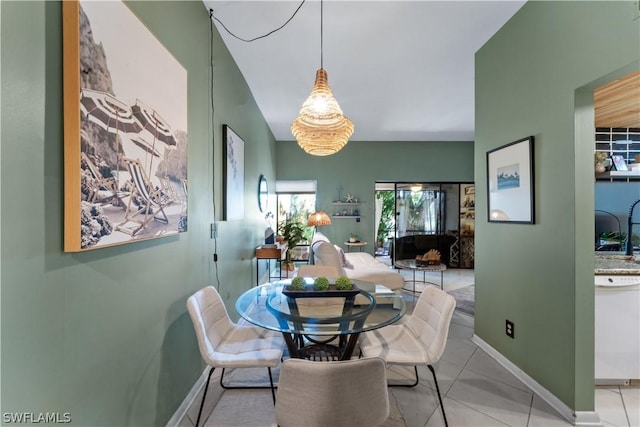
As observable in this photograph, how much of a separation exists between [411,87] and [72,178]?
357 cm

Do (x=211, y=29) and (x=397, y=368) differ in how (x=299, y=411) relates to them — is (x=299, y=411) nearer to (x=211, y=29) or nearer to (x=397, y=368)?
(x=397, y=368)

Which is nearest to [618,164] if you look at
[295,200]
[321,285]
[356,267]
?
[321,285]

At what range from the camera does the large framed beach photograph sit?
2.93ft

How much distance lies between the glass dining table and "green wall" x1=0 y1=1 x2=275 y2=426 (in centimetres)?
53

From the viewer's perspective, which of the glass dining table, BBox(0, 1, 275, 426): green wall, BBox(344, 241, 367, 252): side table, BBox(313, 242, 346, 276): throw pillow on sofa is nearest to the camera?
BBox(0, 1, 275, 426): green wall

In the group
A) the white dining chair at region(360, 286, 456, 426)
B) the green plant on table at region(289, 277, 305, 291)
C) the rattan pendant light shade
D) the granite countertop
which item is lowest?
the white dining chair at region(360, 286, 456, 426)

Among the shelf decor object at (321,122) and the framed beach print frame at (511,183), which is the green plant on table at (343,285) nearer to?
the shelf decor object at (321,122)

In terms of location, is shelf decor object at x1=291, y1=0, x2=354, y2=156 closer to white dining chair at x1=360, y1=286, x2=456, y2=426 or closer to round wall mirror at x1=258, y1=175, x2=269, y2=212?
white dining chair at x1=360, y1=286, x2=456, y2=426

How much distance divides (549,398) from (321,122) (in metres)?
2.59

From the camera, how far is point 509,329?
219 centimetres

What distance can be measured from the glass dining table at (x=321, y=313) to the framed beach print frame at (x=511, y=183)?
122 centimetres

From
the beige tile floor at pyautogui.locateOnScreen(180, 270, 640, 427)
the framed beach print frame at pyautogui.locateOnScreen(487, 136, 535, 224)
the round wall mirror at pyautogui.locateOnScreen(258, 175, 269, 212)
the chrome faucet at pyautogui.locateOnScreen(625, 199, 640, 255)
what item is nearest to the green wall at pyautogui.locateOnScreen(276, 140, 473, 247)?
the round wall mirror at pyautogui.locateOnScreen(258, 175, 269, 212)

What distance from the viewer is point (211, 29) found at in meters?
2.20

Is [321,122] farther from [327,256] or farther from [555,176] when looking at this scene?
[555,176]
